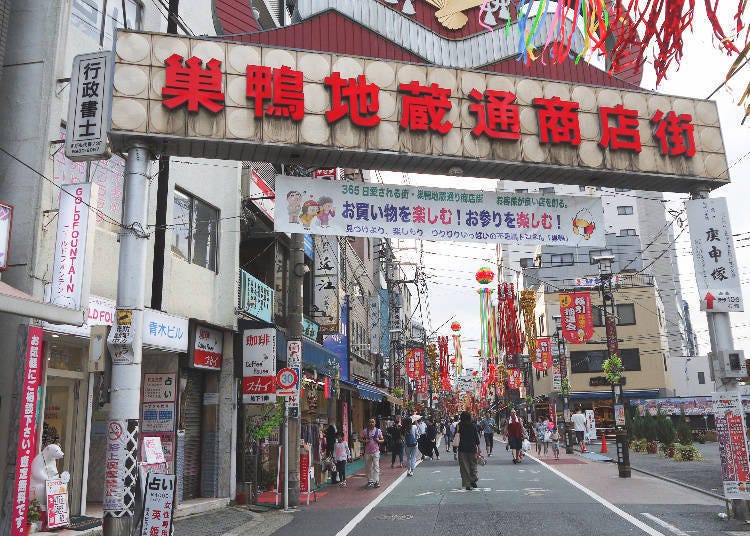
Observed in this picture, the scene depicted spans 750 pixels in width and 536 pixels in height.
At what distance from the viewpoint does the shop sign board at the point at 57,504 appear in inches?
411

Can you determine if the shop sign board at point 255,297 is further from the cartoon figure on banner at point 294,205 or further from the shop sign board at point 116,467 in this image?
the shop sign board at point 116,467

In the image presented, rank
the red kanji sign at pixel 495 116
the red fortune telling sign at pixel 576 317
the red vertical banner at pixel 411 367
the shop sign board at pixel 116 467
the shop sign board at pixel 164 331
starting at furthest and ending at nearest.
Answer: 1. the red vertical banner at pixel 411 367
2. the red fortune telling sign at pixel 576 317
3. the shop sign board at pixel 164 331
4. the red kanji sign at pixel 495 116
5. the shop sign board at pixel 116 467

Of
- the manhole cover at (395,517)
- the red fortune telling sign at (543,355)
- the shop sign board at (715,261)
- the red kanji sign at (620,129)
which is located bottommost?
the manhole cover at (395,517)

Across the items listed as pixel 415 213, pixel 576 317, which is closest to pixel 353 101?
pixel 415 213

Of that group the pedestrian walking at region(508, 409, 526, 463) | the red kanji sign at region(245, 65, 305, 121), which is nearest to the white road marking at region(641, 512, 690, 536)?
the red kanji sign at region(245, 65, 305, 121)

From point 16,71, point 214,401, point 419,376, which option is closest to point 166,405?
point 214,401

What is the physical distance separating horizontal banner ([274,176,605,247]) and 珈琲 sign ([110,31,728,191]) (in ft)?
1.83

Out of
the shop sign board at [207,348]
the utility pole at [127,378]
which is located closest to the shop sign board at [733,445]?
the utility pole at [127,378]

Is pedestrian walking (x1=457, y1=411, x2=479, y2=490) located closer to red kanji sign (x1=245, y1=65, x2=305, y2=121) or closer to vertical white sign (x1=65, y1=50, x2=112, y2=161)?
red kanji sign (x1=245, y1=65, x2=305, y2=121)

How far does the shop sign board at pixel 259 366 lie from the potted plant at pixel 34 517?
540 cm

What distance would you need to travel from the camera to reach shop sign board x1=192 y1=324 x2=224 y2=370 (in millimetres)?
15305

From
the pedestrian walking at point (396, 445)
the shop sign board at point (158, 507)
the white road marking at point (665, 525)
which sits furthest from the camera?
the pedestrian walking at point (396, 445)

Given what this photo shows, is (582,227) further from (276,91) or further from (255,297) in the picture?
(255,297)

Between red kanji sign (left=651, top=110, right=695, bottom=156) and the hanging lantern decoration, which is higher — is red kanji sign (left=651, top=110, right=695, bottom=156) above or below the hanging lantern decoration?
below
